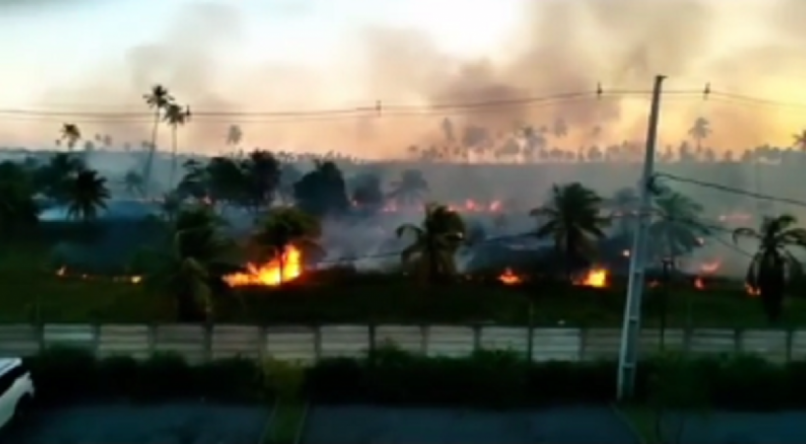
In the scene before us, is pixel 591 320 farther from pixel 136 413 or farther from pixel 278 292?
pixel 136 413

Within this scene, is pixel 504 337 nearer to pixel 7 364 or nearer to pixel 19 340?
pixel 7 364

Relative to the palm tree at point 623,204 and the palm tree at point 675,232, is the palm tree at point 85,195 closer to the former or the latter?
the palm tree at point 623,204

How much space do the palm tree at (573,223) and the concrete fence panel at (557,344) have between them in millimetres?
9265

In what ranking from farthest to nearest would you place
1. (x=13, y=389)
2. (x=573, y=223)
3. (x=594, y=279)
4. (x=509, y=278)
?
(x=509, y=278) → (x=594, y=279) → (x=573, y=223) → (x=13, y=389)

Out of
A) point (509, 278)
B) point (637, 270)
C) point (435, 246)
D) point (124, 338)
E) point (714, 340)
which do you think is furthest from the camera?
point (509, 278)

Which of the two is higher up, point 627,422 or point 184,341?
point 184,341

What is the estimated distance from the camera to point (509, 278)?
2105 cm

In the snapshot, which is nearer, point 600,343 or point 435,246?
point 600,343

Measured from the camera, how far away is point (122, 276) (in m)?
21.0

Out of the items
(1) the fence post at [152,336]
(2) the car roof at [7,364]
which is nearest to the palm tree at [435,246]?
(1) the fence post at [152,336]

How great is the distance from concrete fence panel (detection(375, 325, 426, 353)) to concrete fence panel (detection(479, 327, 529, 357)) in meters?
0.72

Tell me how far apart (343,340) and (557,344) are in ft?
8.28

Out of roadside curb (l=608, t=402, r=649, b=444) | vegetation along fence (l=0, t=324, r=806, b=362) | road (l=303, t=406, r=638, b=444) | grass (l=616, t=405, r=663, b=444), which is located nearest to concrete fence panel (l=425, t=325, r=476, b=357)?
vegetation along fence (l=0, t=324, r=806, b=362)

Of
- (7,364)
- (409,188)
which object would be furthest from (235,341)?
(409,188)
